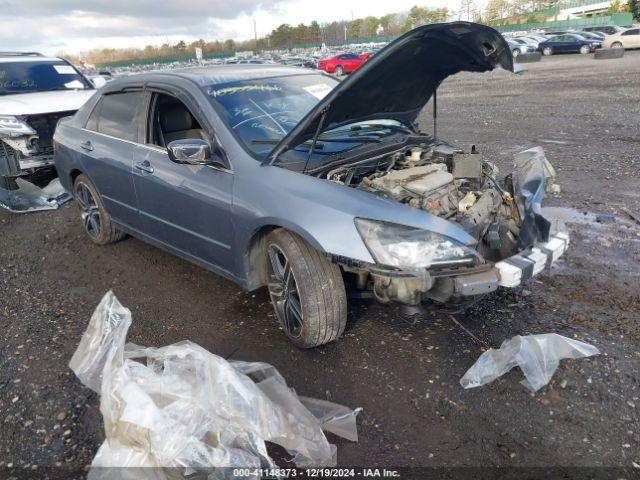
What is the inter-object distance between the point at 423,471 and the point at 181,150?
2.20m

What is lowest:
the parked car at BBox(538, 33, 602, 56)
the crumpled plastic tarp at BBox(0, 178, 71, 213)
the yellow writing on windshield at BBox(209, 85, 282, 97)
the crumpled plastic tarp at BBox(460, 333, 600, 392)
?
the crumpled plastic tarp at BBox(460, 333, 600, 392)

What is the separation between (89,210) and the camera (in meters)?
5.03

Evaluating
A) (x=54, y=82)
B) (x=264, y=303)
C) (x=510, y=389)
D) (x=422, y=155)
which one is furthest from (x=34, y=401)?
(x=54, y=82)

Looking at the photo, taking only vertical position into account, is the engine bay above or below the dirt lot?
above

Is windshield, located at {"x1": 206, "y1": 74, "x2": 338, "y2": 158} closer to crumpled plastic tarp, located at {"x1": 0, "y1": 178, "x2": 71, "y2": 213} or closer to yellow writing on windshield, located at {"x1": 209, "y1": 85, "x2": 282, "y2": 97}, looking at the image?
yellow writing on windshield, located at {"x1": 209, "y1": 85, "x2": 282, "y2": 97}

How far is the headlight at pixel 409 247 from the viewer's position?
2.55 m

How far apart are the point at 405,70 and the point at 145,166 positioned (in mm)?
2018

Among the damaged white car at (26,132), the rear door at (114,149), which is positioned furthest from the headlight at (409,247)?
the damaged white car at (26,132)

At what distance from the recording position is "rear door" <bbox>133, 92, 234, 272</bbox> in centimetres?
327

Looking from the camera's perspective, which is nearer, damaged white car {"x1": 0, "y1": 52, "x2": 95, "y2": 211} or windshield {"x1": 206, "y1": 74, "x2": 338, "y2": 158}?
windshield {"x1": 206, "y1": 74, "x2": 338, "y2": 158}

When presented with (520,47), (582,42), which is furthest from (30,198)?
(582,42)

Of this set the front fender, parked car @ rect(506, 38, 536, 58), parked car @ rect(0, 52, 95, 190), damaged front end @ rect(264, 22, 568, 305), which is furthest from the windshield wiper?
parked car @ rect(506, 38, 536, 58)

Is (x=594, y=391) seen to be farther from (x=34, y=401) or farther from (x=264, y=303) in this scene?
(x=34, y=401)

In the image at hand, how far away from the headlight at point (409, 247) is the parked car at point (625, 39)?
33107mm
